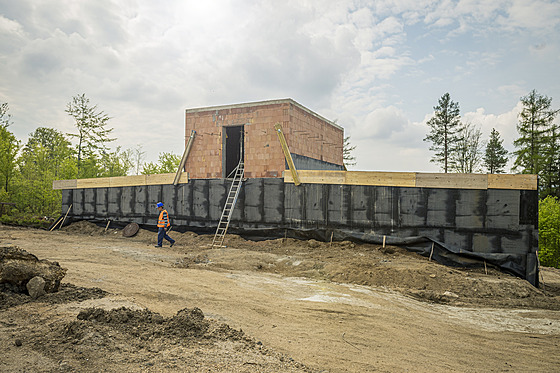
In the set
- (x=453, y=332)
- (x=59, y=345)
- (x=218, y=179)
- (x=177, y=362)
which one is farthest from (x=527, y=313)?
(x=218, y=179)

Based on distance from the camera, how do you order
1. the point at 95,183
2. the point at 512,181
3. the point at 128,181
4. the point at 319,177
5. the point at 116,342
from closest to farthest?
the point at 116,342, the point at 512,181, the point at 319,177, the point at 128,181, the point at 95,183

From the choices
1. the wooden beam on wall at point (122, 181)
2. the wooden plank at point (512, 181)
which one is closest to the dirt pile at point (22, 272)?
the wooden plank at point (512, 181)

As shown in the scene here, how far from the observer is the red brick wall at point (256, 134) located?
1485cm

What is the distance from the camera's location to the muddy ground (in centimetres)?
346

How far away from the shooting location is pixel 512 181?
1012cm

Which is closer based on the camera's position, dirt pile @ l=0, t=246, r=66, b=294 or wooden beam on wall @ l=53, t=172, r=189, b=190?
dirt pile @ l=0, t=246, r=66, b=294

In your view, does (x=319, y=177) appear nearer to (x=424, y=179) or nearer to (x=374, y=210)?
(x=374, y=210)

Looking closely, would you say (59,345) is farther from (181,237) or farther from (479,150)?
(479,150)

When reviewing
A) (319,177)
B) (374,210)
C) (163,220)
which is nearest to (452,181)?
(374,210)

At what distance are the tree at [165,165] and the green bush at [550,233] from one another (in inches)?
1272

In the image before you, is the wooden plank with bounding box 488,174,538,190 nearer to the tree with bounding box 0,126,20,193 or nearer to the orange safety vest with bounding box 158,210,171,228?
the orange safety vest with bounding box 158,210,171,228

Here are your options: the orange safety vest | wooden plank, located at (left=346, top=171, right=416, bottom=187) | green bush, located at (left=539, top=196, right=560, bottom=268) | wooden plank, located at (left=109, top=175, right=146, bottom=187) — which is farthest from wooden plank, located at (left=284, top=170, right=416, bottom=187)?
green bush, located at (left=539, top=196, right=560, bottom=268)

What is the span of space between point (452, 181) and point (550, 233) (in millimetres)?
22825

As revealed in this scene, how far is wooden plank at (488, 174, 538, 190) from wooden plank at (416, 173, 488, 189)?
0.20 m
